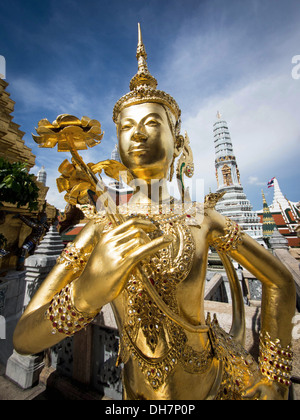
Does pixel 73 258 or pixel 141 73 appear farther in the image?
pixel 141 73

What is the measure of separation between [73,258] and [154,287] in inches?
24.9

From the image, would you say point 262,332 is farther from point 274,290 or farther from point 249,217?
point 249,217

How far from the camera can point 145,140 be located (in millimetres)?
1689

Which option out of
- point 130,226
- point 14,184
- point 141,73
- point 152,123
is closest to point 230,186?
point 14,184

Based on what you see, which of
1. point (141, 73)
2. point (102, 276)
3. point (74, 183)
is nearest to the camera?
point (102, 276)

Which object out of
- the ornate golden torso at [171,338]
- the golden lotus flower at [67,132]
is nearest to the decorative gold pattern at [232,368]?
the ornate golden torso at [171,338]

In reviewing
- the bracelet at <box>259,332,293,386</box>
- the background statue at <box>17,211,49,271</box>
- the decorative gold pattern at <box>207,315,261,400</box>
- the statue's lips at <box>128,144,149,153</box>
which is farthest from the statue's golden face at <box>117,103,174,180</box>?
the background statue at <box>17,211,49,271</box>

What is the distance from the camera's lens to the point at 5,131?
9.44 m

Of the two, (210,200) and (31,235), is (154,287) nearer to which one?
(210,200)

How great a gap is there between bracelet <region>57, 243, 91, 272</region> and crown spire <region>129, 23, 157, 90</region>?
5.45 ft

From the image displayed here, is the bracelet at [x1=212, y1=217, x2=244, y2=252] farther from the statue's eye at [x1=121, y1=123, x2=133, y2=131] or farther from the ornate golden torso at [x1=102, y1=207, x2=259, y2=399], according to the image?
the statue's eye at [x1=121, y1=123, x2=133, y2=131]

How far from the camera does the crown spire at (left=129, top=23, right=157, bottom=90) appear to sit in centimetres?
198
